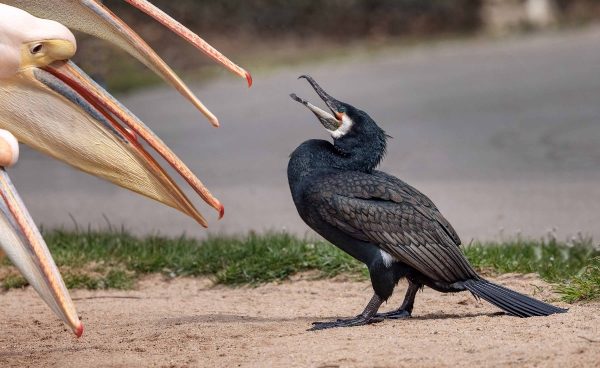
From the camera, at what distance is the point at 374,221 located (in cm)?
420

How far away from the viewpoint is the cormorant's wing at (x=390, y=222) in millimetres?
4188

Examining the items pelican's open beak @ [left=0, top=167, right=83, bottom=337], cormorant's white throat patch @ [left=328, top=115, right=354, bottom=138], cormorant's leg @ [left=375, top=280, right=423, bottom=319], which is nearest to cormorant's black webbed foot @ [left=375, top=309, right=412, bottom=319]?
cormorant's leg @ [left=375, top=280, right=423, bottom=319]

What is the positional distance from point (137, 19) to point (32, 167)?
744cm

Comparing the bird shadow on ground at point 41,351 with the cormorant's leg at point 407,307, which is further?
the cormorant's leg at point 407,307

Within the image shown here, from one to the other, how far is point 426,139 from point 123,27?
755cm

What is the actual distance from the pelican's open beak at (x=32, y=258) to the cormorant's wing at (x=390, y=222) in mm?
1460

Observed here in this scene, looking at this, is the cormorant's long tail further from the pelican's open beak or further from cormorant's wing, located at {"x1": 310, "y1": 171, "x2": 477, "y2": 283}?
the pelican's open beak

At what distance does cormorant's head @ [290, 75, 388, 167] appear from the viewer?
14.4ft

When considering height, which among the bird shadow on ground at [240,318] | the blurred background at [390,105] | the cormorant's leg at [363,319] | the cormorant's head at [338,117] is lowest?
the bird shadow on ground at [240,318]

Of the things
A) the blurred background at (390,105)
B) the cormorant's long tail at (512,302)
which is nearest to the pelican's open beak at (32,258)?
the cormorant's long tail at (512,302)

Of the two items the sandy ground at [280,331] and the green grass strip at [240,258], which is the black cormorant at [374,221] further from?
the green grass strip at [240,258]

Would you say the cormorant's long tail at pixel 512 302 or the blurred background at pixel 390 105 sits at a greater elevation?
the blurred background at pixel 390 105

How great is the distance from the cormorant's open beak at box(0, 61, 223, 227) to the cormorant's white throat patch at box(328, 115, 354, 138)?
0.90m

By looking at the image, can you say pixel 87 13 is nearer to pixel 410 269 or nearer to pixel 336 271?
pixel 410 269
